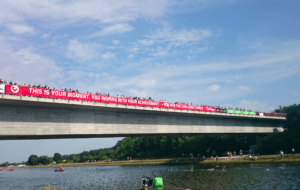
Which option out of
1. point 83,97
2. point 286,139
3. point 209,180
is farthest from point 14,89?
point 286,139

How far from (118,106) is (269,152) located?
48728 mm

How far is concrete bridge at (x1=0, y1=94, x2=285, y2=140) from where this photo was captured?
27859 millimetres

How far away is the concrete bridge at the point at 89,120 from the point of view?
27859mm

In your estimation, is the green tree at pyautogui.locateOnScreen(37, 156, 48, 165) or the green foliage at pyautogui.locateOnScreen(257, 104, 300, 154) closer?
the green foliage at pyautogui.locateOnScreen(257, 104, 300, 154)

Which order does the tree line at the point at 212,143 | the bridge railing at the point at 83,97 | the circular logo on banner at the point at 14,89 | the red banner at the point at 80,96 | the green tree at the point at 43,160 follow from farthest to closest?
1. the green tree at the point at 43,160
2. the tree line at the point at 212,143
3. the red banner at the point at 80,96
4. the bridge railing at the point at 83,97
5. the circular logo on banner at the point at 14,89

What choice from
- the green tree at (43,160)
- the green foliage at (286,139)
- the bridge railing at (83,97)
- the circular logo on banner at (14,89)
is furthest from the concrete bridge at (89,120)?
the green tree at (43,160)

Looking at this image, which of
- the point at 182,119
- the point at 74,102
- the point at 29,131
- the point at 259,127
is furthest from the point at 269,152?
the point at 29,131

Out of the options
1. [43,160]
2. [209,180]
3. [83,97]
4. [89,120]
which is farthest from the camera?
[43,160]

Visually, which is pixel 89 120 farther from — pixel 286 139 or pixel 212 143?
pixel 212 143

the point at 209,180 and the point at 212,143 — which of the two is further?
the point at 212,143

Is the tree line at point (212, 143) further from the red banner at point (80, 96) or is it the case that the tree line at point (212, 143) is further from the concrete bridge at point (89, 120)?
the red banner at point (80, 96)

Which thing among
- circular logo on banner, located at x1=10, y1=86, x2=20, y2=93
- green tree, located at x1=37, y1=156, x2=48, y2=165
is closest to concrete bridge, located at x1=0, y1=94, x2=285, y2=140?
circular logo on banner, located at x1=10, y1=86, x2=20, y2=93

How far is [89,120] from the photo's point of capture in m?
34.4

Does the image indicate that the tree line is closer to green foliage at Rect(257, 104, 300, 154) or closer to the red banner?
green foliage at Rect(257, 104, 300, 154)
